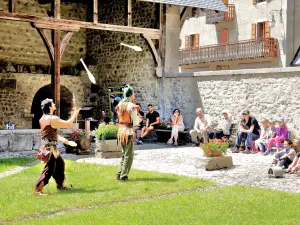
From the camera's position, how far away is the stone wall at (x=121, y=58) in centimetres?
1750

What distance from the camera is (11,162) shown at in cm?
1135

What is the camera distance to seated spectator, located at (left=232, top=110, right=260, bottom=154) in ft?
43.9

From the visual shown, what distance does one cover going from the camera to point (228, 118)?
14.4m

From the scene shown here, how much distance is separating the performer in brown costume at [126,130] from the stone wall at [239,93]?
5831mm

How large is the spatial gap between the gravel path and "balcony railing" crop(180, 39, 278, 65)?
14.4 metres

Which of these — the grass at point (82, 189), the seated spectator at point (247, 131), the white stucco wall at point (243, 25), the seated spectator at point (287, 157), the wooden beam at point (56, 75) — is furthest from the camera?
the white stucco wall at point (243, 25)

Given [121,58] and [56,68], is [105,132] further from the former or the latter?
[121,58]

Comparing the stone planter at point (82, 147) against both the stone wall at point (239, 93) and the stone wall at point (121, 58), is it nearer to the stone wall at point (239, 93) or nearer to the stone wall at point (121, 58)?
the stone wall at point (239, 93)

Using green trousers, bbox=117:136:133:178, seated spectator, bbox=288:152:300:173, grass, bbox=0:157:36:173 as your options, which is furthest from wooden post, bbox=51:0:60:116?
seated spectator, bbox=288:152:300:173

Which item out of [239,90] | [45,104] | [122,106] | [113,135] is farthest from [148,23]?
[45,104]

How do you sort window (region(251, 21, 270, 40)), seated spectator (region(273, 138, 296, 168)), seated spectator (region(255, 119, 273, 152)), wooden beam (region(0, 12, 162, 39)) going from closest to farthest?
1. seated spectator (region(273, 138, 296, 168))
2. seated spectator (region(255, 119, 273, 152))
3. wooden beam (region(0, 12, 162, 39))
4. window (region(251, 21, 270, 40))

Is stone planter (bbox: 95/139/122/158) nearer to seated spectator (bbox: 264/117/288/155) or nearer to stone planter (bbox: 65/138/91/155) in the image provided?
stone planter (bbox: 65/138/91/155)

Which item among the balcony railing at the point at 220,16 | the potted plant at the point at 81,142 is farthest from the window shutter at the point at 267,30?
the potted plant at the point at 81,142

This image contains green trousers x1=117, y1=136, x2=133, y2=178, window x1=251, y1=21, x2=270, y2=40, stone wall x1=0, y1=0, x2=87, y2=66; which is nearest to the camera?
green trousers x1=117, y1=136, x2=133, y2=178
